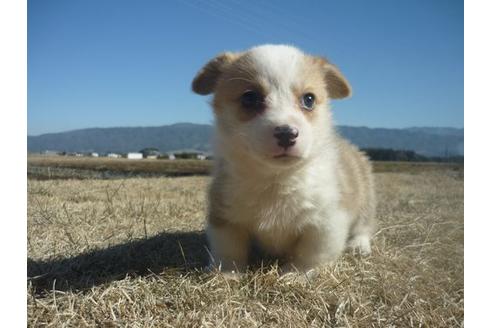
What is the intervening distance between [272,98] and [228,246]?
58 centimetres

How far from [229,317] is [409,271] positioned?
670 mm

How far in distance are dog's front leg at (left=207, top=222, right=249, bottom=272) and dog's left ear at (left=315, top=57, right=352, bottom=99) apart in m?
0.60

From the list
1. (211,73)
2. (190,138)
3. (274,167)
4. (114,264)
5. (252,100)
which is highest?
(211,73)

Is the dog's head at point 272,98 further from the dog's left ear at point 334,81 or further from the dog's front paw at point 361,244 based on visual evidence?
the dog's front paw at point 361,244

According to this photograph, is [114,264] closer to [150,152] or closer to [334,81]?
[150,152]

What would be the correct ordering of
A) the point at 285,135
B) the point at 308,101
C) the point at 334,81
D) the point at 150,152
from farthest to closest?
the point at 150,152, the point at 334,81, the point at 308,101, the point at 285,135

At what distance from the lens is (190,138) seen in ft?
6.21


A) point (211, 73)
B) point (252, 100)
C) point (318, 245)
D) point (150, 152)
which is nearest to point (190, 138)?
point (211, 73)

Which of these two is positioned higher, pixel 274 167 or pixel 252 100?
pixel 252 100

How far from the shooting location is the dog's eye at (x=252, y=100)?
5.25 ft

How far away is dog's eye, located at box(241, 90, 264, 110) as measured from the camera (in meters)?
1.60

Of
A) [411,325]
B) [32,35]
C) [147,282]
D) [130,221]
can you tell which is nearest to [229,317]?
[147,282]

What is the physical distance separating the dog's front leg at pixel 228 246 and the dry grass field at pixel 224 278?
0.23 feet

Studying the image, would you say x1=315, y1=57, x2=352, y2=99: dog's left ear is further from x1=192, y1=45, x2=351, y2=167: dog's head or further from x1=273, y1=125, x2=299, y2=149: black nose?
x1=273, y1=125, x2=299, y2=149: black nose
